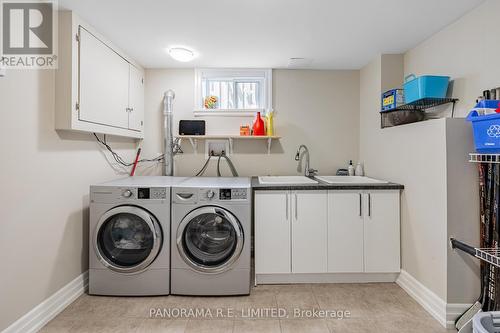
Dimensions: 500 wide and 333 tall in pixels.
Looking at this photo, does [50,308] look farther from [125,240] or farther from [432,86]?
[432,86]

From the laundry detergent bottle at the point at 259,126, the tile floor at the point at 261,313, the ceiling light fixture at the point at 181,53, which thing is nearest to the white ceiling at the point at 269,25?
the ceiling light fixture at the point at 181,53

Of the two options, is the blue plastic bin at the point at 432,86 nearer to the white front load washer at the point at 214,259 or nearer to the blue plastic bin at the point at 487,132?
the blue plastic bin at the point at 487,132

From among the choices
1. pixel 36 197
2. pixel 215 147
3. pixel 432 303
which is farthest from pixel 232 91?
pixel 432 303

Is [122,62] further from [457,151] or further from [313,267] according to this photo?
[457,151]

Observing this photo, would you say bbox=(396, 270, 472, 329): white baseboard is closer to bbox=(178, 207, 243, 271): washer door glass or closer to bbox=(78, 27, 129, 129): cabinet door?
bbox=(178, 207, 243, 271): washer door glass

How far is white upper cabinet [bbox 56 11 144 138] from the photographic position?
75.9 inches

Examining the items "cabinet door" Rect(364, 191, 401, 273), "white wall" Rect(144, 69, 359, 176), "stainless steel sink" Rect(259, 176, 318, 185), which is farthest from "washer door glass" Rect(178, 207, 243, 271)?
"cabinet door" Rect(364, 191, 401, 273)

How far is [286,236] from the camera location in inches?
93.9

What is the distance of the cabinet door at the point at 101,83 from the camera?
2.06m

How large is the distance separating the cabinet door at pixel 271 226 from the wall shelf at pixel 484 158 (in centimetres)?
134

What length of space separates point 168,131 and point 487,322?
306 centimetres

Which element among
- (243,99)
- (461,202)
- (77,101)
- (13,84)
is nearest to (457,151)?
(461,202)

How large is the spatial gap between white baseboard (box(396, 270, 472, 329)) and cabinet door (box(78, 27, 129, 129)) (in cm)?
299

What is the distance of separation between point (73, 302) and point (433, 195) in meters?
2.92
